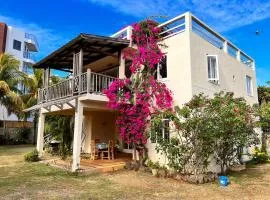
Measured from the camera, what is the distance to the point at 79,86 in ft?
44.8

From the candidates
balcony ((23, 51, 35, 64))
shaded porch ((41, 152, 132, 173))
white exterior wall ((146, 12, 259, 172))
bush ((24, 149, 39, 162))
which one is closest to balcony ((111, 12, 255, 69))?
white exterior wall ((146, 12, 259, 172))

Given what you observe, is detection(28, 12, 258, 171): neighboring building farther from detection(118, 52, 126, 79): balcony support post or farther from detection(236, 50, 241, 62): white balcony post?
detection(236, 50, 241, 62): white balcony post

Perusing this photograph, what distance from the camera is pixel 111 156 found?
54.2 feet

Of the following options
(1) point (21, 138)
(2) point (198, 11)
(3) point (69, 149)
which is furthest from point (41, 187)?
(1) point (21, 138)

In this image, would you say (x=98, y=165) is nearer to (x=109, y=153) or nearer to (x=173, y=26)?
(x=109, y=153)

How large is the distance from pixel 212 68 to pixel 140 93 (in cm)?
503

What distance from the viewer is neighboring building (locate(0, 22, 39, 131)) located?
4666cm

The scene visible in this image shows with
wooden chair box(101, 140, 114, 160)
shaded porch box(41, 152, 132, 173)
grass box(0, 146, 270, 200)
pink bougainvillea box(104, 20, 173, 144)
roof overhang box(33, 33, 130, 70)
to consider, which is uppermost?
roof overhang box(33, 33, 130, 70)

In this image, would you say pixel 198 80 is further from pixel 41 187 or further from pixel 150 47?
pixel 41 187

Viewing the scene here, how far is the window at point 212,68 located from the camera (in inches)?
615

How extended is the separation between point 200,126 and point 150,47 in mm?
5930

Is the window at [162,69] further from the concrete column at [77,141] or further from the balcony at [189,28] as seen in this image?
the concrete column at [77,141]

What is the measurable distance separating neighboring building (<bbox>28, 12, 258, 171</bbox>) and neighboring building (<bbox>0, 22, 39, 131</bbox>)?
31.8m

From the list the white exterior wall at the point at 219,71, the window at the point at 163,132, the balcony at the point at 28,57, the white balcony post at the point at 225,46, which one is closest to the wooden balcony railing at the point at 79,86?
the window at the point at 163,132
